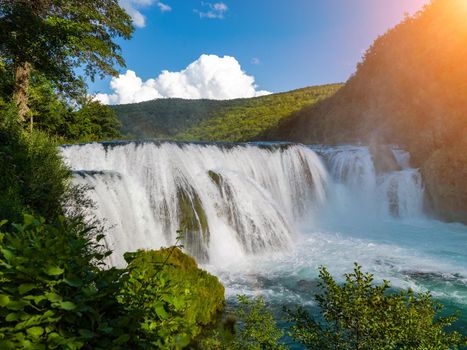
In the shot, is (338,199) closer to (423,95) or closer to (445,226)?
(445,226)

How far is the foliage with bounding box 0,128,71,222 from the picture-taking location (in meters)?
7.30

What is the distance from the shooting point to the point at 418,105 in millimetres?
27328

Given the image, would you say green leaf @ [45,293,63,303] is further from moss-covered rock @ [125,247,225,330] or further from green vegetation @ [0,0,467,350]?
moss-covered rock @ [125,247,225,330]

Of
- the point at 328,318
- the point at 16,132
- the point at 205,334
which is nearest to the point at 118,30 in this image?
the point at 16,132

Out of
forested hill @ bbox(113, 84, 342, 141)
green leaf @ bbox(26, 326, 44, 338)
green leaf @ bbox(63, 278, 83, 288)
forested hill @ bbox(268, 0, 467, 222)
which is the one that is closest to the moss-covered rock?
green leaf @ bbox(63, 278, 83, 288)

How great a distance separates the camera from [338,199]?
22062 millimetres

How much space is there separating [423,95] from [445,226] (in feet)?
43.6

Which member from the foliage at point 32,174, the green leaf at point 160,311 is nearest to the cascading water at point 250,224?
the foliage at point 32,174

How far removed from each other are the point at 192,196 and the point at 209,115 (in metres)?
73.7

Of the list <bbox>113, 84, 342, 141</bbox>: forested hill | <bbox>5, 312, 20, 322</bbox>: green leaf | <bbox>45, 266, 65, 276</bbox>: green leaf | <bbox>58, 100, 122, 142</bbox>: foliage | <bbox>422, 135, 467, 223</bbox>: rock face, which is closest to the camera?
<bbox>5, 312, 20, 322</bbox>: green leaf

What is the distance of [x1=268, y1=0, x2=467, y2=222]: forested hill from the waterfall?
8192mm

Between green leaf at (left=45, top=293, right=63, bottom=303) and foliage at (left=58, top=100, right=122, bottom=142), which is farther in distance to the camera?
foliage at (left=58, top=100, right=122, bottom=142)

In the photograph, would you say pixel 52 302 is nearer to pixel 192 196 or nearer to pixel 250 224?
pixel 192 196

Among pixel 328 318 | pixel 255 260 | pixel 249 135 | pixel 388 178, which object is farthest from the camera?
pixel 249 135
